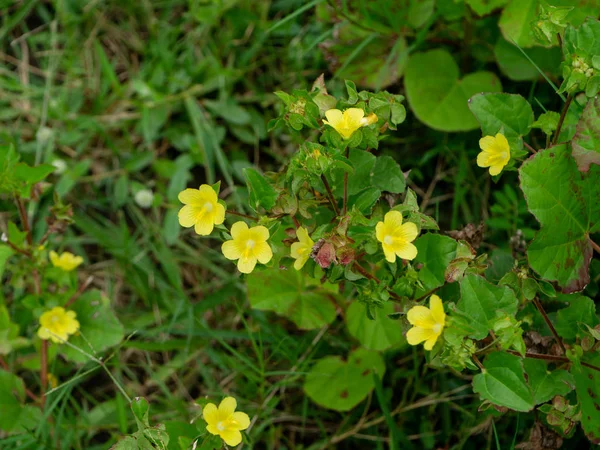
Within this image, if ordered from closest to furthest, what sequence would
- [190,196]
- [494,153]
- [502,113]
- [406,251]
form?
[406,251], [190,196], [494,153], [502,113]

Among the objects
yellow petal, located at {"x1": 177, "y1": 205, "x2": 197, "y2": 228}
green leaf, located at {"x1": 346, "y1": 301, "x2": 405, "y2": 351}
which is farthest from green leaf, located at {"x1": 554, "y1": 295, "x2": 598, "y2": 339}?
yellow petal, located at {"x1": 177, "y1": 205, "x2": 197, "y2": 228}

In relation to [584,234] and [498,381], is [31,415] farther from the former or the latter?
[584,234]

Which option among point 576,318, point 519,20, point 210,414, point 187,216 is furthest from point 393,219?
point 519,20

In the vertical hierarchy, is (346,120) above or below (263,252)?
above

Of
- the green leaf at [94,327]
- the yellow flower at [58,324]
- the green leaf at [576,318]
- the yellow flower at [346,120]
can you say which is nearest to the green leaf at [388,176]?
the yellow flower at [346,120]

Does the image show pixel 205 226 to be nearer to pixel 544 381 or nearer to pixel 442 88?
pixel 544 381

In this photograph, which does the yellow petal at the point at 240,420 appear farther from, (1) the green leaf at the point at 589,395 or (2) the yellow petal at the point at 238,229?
(1) the green leaf at the point at 589,395
